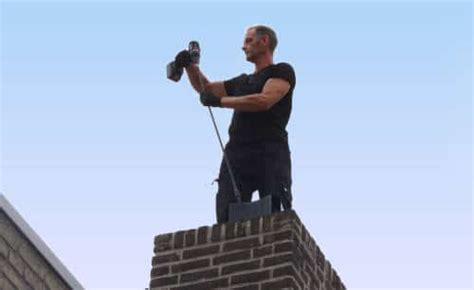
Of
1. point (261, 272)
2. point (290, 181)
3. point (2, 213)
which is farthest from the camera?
point (2, 213)

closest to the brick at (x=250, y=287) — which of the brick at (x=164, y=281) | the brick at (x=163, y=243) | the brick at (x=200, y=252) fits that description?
the brick at (x=200, y=252)

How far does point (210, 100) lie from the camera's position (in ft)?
32.2

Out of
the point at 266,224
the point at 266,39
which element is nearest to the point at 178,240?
the point at 266,224

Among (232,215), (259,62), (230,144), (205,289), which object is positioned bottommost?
(205,289)

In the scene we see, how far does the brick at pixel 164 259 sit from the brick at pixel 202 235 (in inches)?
8.3

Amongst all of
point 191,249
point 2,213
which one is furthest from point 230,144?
point 2,213

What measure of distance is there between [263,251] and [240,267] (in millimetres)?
207

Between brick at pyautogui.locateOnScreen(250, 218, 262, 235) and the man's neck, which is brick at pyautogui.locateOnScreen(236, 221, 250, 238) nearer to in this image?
brick at pyautogui.locateOnScreen(250, 218, 262, 235)

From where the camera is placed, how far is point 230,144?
32.5ft

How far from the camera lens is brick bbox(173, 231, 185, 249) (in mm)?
9297

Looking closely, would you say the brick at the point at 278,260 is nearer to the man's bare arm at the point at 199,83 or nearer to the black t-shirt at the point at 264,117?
the black t-shirt at the point at 264,117

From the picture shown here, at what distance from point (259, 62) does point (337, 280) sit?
1.90 m

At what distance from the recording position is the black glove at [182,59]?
10.0 metres

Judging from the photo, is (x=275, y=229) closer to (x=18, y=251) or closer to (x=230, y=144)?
(x=230, y=144)
